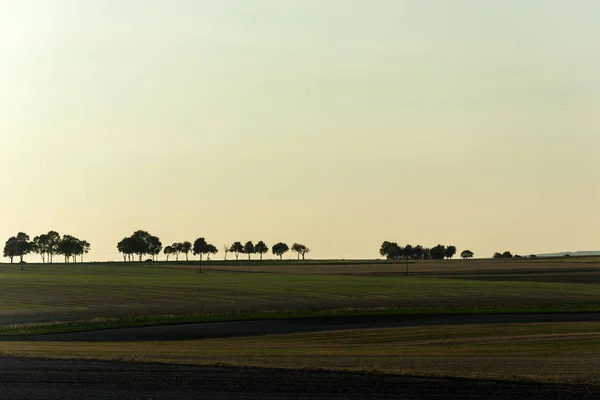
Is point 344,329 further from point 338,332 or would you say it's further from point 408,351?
point 408,351

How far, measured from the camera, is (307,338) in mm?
56031

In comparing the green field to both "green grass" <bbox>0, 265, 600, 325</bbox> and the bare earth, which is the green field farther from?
the bare earth

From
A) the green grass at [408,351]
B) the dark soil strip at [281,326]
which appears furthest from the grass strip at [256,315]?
the green grass at [408,351]

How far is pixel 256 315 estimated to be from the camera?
2894 inches

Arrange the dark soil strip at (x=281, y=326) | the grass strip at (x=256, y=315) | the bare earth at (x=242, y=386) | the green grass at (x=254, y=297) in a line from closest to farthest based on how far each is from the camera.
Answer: the bare earth at (x=242, y=386)
the dark soil strip at (x=281, y=326)
the grass strip at (x=256, y=315)
the green grass at (x=254, y=297)

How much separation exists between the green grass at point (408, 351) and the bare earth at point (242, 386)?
2241mm

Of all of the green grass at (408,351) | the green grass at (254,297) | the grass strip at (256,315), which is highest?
the green grass at (254,297)

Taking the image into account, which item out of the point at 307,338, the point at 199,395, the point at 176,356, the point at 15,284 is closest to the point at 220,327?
the point at 307,338

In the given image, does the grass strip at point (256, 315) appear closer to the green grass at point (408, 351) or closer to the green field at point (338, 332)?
the green field at point (338, 332)

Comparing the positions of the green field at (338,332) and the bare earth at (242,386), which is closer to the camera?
the bare earth at (242,386)

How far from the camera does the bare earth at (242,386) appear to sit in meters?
29.2

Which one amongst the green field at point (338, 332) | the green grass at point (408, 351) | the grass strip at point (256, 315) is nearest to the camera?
the green grass at point (408, 351)

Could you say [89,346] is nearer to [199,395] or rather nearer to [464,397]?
[199,395]

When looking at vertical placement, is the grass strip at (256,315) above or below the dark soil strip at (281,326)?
above
